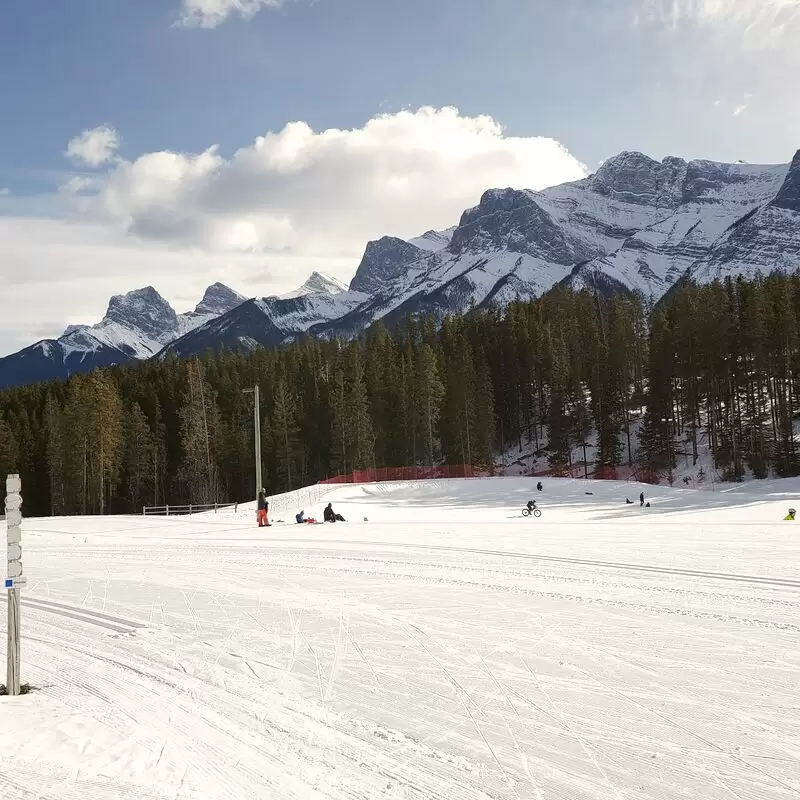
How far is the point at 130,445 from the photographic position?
6850 centimetres

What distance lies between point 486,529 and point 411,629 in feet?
46.8

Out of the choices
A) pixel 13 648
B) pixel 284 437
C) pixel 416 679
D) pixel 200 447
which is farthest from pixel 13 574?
pixel 284 437

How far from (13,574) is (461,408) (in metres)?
56.9

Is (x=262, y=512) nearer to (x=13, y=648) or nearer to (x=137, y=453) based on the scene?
(x=13, y=648)

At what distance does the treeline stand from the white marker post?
50508 millimetres

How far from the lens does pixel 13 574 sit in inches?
267

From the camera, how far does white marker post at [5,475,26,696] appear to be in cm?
662

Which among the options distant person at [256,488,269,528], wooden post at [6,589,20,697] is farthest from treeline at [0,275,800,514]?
wooden post at [6,589,20,697]

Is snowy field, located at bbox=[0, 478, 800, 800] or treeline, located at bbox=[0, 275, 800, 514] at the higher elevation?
treeline, located at bbox=[0, 275, 800, 514]

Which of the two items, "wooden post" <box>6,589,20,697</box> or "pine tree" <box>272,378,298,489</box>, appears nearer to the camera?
"wooden post" <box>6,589,20,697</box>

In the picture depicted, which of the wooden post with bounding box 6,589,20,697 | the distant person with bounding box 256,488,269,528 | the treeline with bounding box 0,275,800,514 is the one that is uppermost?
the treeline with bounding box 0,275,800,514

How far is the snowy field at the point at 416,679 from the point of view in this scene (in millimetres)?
4707

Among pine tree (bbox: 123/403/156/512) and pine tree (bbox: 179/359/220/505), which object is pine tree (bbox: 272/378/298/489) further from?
pine tree (bbox: 123/403/156/512)

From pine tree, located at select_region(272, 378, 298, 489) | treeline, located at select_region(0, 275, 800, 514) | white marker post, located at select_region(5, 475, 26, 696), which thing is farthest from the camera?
pine tree, located at select_region(272, 378, 298, 489)
